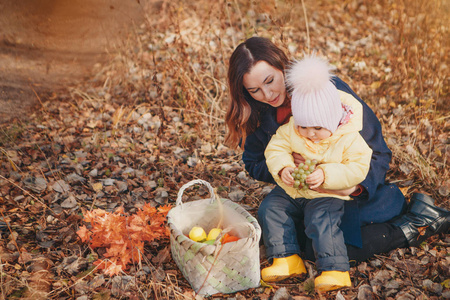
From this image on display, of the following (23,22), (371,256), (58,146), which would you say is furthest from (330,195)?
(23,22)

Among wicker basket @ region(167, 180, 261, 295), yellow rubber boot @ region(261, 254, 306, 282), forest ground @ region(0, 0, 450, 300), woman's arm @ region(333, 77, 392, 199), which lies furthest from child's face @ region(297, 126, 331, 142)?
forest ground @ region(0, 0, 450, 300)

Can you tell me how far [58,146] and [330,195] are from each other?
2851mm

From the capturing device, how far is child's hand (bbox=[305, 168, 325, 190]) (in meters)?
2.58

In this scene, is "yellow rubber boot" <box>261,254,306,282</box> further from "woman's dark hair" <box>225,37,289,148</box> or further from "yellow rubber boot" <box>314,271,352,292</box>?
"woman's dark hair" <box>225,37,289,148</box>

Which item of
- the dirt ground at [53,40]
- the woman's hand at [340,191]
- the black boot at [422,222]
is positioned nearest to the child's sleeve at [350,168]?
the woman's hand at [340,191]

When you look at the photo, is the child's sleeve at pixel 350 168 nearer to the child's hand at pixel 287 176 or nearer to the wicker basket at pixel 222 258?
the child's hand at pixel 287 176

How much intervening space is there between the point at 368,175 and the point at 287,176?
1.97ft

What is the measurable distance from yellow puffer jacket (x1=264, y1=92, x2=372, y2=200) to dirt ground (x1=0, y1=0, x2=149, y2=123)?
342 cm

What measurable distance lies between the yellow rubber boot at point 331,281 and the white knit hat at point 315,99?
92 centimetres

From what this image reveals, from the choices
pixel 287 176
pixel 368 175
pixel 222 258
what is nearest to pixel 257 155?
pixel 287 176

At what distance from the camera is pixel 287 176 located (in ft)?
8.86

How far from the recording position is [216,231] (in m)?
2.76

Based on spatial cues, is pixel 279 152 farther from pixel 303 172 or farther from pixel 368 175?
pixel 368 175

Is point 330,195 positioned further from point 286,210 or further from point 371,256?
point 371,256
